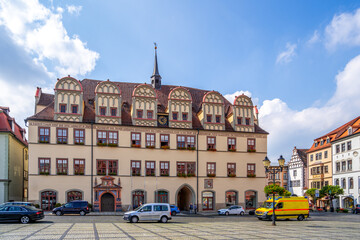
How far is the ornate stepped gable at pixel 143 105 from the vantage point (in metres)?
48.6

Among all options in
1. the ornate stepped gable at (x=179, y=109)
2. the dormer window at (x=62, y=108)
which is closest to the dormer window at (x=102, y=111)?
the dormer window at (x=62, y=108)

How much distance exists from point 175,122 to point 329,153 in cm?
3397

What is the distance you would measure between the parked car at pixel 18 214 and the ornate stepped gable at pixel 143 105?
60.8 ft

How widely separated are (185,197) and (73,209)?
18130mm

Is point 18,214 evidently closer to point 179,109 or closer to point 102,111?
point 102,111

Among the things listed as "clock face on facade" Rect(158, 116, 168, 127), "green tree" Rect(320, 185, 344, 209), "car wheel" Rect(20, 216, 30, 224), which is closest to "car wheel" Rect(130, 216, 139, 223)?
"car wheel" Rect(20, 216, 30, 224)

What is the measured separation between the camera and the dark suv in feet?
135

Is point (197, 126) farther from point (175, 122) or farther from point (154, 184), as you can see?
point (154, 184)

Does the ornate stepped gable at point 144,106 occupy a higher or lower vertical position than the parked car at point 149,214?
higher

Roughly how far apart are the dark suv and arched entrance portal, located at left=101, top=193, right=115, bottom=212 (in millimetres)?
6408

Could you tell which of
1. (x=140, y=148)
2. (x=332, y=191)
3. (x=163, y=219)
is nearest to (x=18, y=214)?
(x=163, y=219)

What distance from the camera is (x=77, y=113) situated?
159ft

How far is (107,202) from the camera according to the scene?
→ 4853 centimetres

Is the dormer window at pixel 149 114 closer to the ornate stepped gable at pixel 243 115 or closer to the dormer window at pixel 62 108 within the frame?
the dormer window at pixel 62 108
